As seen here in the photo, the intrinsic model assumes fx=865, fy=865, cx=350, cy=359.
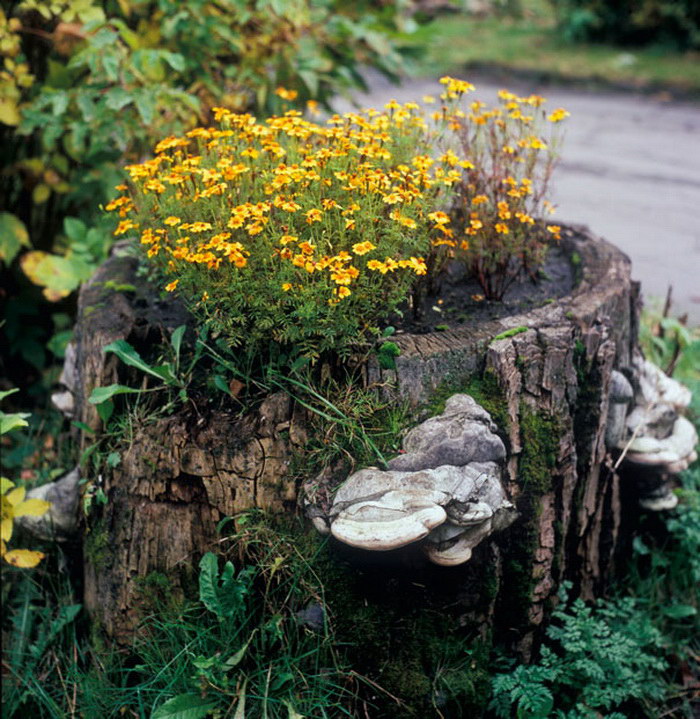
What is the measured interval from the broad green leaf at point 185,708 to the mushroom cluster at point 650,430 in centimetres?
166

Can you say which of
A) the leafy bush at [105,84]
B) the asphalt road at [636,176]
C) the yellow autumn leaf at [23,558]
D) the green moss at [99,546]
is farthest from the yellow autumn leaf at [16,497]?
the asphalt road at [636,176]

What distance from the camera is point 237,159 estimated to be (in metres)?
2.99

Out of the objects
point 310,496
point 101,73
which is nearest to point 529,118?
point 310,496

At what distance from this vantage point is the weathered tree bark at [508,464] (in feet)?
8.75

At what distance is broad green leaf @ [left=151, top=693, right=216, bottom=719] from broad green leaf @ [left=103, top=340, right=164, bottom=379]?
98 centimetres

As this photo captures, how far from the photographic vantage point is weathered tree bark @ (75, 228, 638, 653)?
267cm

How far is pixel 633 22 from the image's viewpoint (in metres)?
12.0

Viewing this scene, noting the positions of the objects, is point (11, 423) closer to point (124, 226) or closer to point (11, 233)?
point (124, 226)

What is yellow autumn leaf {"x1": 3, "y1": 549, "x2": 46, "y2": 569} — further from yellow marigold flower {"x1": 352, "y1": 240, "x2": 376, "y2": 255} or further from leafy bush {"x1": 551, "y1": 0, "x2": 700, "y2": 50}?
leafy bush {"x1": 551, "y1": 0, "x2": 700, "y2": 50}

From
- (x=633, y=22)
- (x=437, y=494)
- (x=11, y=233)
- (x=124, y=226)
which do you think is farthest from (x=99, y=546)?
(x=633, y=22)

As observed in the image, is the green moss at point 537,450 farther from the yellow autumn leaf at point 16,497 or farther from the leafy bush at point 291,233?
the yellow autumn leaf at point 16,497

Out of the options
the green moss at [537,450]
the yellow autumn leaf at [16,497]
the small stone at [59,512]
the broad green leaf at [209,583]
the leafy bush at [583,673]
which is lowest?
the leafy bush at [583,673]

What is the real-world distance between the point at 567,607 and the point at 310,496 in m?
1.12

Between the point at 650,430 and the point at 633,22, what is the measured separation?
10.4 meters
